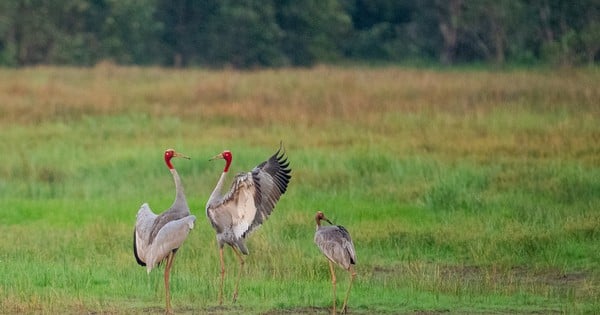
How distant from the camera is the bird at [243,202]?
9.70 metres

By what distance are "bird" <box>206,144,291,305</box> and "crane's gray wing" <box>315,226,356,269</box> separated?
0.73 meters

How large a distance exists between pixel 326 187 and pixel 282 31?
3421cm

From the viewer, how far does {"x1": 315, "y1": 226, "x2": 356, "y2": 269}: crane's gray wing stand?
9156 millimetres

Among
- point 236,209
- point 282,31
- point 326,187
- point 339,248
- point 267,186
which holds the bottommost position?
point 339,248

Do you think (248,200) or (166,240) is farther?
(248,200)

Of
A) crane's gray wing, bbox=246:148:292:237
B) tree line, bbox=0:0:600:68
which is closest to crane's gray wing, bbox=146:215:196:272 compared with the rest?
crane's gray wing, bbox=246:148:292:237

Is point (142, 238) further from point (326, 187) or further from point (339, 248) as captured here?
point (326, 187)

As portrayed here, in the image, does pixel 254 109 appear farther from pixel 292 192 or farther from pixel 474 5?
pixel 474 5

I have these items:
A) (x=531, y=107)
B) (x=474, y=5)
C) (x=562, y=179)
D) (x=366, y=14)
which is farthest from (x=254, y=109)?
(x=366, y=14)

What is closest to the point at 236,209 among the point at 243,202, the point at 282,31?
the point at 243,202

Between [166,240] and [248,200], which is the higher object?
[248,200]

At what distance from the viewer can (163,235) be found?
9133 mm

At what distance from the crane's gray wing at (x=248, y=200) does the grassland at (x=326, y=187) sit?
52cm

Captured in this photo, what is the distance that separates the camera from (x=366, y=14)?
56625 millimetres
